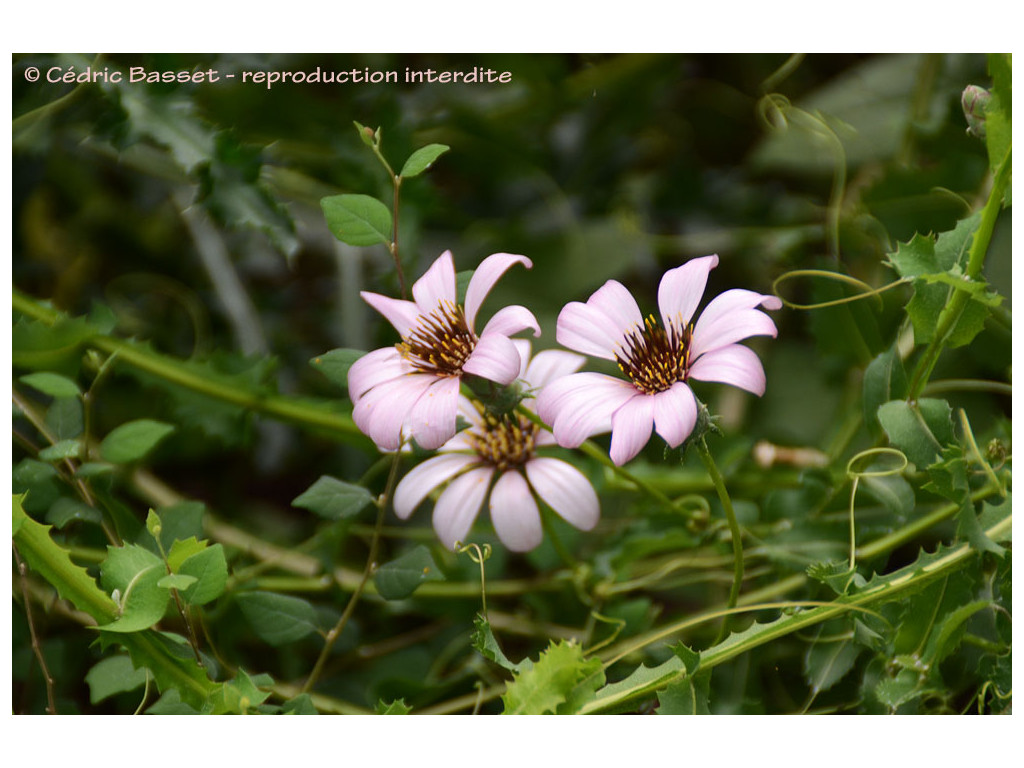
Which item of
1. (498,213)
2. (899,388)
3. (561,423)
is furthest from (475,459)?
(498,213)

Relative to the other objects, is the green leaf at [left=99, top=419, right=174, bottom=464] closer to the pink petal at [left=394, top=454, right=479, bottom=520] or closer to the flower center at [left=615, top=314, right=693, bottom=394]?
the pink petal at [left=394, top=454, right=479, bottom=520]

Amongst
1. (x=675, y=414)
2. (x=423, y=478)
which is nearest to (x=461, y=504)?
(x=423, y=478)

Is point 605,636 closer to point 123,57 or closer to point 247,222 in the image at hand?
point 247,222

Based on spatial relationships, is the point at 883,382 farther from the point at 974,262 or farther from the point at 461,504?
the point at 461,504

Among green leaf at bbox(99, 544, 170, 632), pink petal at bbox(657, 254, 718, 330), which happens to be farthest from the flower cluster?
green leaf at bbox(99, 544, 170, 632)

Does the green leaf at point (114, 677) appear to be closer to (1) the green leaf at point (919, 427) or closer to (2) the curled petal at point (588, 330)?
(2) the curled petal at point (588, 330)
